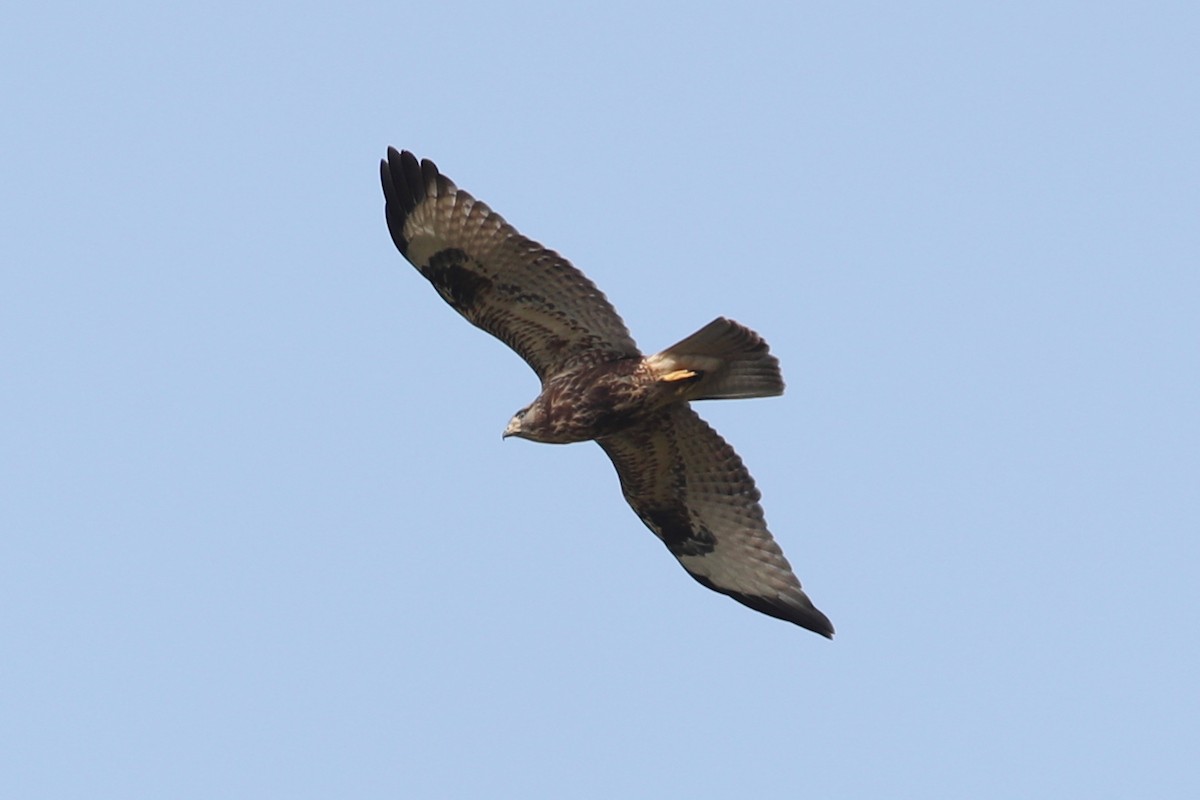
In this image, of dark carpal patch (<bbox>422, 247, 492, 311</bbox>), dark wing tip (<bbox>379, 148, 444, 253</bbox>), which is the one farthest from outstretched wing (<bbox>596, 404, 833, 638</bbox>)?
dark wing tip (<bbox>379, 148, 444, 253</bbox>)

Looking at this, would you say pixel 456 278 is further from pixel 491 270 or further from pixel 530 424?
pixel 530 424

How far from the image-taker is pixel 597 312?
1274 cm

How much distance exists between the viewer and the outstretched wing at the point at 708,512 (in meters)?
13.5

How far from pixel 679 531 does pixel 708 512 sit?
0.98ft

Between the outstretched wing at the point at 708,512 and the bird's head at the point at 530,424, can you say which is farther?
the outstretched wing at the point at 708,512

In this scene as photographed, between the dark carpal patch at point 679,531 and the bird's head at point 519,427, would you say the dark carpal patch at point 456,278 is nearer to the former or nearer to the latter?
the bird's head at point 519,427

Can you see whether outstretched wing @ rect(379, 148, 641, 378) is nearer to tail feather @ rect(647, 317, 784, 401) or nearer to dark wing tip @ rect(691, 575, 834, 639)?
tail feather @ rect(647, 317, 784, 401)

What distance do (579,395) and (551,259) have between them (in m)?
0.89

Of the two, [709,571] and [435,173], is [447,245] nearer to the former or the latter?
[435,173]

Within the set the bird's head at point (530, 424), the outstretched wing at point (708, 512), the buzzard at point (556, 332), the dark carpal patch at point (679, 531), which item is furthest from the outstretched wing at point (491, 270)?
the dark carpal patch at point (679, 531)

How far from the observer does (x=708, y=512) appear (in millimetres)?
13906

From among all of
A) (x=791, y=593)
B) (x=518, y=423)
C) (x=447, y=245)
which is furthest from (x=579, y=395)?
(x=791, y=593)

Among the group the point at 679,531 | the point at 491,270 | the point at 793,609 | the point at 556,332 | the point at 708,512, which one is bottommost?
the point at 793,609

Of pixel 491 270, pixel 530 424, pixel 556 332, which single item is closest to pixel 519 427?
pixel 530 424
